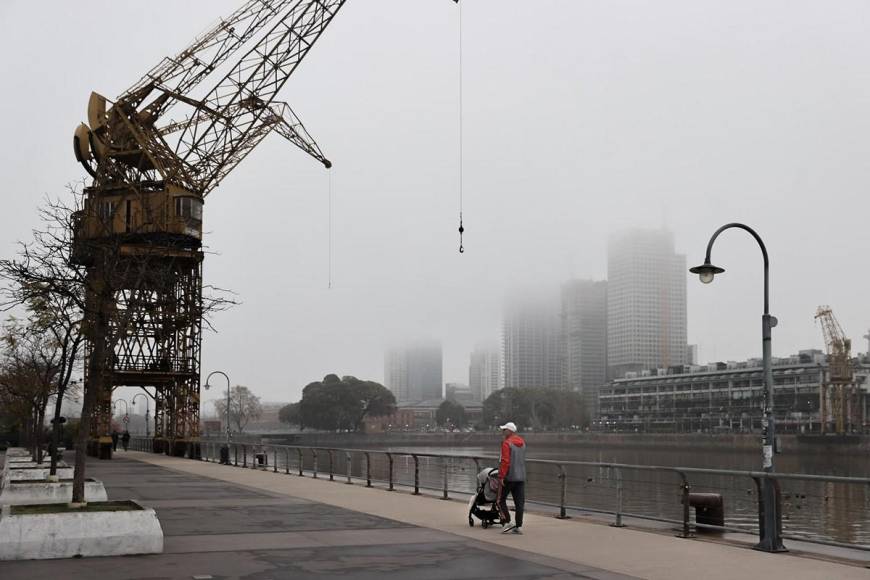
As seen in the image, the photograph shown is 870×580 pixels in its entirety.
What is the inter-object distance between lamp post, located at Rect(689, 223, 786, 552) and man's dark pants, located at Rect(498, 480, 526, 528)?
393 centimetres

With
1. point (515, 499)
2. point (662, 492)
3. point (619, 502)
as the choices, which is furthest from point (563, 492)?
point (662, 492)

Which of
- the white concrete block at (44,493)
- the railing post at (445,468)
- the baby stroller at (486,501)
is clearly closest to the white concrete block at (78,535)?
the white concrete block at (44,493)

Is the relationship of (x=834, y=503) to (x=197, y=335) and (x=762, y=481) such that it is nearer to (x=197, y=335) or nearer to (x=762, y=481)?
(x=762, y=481)

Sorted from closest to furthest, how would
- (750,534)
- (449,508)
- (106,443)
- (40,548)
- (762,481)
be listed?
(40,548), (762,481), (750,534), (449,508), (106,443)

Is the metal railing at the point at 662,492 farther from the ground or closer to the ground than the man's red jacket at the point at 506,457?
closer to the ground

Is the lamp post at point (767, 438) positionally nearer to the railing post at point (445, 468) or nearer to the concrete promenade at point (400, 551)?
the concrete promenade at point (400, 551)

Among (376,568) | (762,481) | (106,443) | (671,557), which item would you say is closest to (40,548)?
(376,568)

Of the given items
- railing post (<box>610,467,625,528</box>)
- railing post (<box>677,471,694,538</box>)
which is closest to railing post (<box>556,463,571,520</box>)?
railing post (<box>610,467,625,528</box>)

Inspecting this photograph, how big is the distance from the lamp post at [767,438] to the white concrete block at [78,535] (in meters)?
8.63

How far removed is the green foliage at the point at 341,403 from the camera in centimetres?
18762

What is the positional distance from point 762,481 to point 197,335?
5076 cm

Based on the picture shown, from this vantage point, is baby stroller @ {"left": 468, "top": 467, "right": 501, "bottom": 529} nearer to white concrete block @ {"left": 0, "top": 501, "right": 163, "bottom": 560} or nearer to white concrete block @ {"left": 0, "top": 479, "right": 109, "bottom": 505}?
white concrete block @ {"left": 0, "top": 501, "right": 163, "bottom": 560}

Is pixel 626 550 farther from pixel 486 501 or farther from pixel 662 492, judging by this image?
pixel 662 492

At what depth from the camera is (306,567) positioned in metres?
12.4
